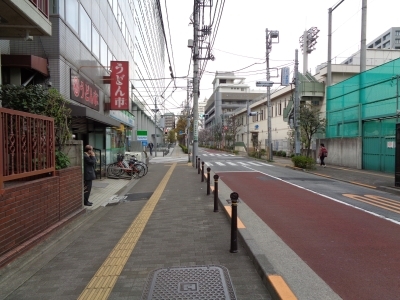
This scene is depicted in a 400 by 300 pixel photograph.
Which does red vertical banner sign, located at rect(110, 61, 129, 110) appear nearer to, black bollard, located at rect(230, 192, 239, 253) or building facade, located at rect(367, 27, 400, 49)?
black bollard, located at rect(230, 192, 239, 253)

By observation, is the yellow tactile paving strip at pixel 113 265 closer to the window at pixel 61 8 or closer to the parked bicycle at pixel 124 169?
the window at pixel 61 8

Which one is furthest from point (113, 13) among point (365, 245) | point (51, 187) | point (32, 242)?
point (365, 245)

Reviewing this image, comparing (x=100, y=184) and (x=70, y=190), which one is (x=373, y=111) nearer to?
(x=100, y=184)

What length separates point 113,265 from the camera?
182 inches

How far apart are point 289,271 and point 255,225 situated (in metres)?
2.35

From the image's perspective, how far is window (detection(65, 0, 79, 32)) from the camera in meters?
11.6

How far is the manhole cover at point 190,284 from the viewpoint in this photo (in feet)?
11.9

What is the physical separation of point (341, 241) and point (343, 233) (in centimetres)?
58

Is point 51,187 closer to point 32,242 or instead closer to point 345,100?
point 32,242

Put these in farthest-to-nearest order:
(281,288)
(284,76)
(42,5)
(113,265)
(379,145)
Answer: (284,76) < (379,145) < (42,5) < (113,265) < (281,288)

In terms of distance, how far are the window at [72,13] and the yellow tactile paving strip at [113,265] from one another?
8319mm

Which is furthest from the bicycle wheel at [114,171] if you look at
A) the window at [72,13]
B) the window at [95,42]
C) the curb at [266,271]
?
the curb at [266,271]

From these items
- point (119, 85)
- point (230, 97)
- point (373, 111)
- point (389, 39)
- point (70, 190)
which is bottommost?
point (70, 190)

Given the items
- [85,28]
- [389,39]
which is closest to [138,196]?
[85,28]
